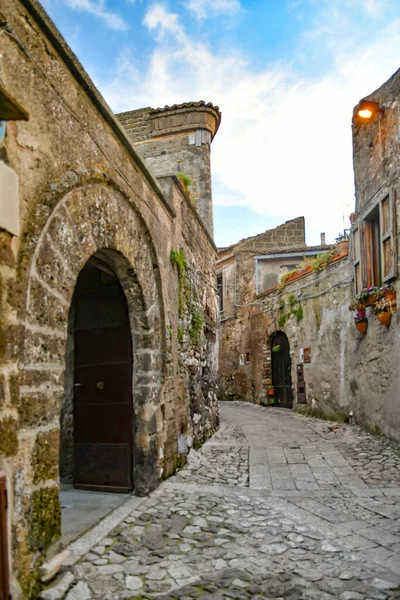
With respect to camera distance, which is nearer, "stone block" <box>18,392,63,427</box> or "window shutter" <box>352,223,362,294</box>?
"stone block" <box>18,392,63,427</box>

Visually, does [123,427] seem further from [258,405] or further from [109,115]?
[258,405]

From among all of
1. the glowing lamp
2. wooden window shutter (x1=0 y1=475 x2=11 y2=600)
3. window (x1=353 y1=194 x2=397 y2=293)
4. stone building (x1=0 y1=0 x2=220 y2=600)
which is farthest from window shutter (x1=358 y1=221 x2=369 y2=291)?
wooden window shutter (x1=0 y1=475 x2=11 y2=600)

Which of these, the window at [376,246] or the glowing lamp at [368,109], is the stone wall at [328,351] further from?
the glowing lamp at [368,109]

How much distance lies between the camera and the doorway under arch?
13.9 feet

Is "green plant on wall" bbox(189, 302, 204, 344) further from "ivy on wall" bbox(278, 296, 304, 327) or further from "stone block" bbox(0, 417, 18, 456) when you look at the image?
"ivy on wall" bbox(278, 296, 304, 327)

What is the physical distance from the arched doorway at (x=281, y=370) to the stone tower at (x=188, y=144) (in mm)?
4756

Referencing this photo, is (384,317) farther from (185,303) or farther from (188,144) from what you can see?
(188,144)

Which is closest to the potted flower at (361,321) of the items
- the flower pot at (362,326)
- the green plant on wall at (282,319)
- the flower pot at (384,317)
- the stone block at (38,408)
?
the flower pot at (362,326)

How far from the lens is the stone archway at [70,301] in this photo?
7.75 feet

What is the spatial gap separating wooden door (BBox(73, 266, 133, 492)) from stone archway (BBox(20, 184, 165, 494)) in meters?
0.13

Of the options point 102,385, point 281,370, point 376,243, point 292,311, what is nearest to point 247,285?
point 281,370

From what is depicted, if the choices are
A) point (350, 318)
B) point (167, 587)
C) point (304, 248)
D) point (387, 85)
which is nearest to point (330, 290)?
point (350, 318)

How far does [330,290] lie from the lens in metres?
9.56

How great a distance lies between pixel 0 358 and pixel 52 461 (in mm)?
726
